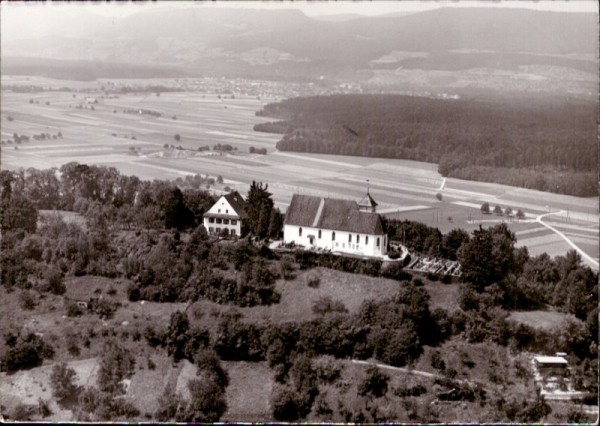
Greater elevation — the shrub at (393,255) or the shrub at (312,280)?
the shrub at (393,255)

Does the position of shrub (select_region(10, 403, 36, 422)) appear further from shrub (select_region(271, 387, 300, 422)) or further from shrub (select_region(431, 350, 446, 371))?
shrub (select_region(431, 350, 446, 371))

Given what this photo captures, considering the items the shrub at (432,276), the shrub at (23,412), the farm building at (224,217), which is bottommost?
the shrub at (23,412)

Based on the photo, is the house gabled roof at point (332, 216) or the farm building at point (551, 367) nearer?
the farm building at point (551, 367)

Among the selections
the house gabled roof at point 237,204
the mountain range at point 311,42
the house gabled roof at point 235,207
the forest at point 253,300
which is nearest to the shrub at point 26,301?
the forest at point 253,300

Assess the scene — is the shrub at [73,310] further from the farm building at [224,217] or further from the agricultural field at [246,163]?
the agricultural field at [246,163]

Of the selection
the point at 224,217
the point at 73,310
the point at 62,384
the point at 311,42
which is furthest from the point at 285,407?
the point at 311,42

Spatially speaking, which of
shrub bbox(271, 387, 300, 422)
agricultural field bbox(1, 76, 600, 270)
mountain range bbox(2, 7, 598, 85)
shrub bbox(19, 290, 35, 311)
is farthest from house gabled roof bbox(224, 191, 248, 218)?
mountain range bbox(2, 7, 598, 85)

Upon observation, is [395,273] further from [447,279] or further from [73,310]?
[73,310]
